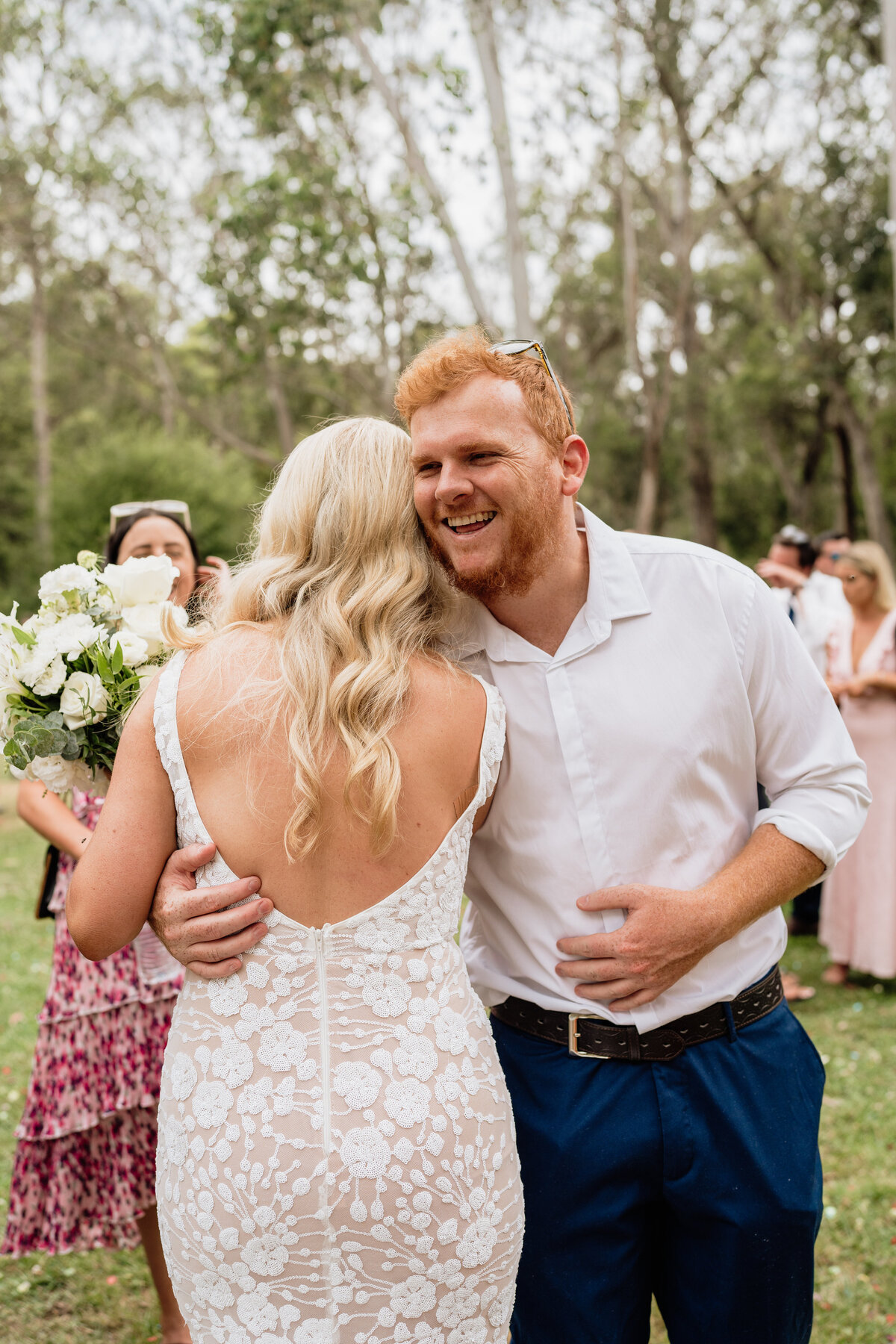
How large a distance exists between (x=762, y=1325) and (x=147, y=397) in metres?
31.9

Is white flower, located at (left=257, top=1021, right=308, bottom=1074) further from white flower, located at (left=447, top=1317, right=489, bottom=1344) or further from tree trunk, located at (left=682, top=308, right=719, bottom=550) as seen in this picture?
tree trunk, located at (left=682, top=308, right=719, bottom=550)

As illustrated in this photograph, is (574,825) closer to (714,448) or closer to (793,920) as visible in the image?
(793,920)

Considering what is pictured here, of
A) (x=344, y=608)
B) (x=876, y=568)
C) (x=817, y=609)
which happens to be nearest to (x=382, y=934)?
(x=344, y=608)

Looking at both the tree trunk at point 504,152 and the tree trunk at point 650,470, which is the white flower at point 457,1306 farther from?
the tree trunk at point 650,470

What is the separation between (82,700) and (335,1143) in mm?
1054

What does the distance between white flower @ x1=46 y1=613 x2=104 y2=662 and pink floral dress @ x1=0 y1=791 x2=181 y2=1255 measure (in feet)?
3.99

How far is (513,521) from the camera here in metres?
2.26

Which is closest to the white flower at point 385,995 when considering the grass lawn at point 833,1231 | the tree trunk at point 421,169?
the grass lawn at point 833,1231

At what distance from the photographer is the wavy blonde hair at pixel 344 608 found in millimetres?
1896

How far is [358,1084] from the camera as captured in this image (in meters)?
1.90

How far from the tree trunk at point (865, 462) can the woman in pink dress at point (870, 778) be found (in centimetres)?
1705

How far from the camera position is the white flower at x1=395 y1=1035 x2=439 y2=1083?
193 centimetres

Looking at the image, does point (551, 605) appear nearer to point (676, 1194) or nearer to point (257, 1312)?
point (676, 1194)

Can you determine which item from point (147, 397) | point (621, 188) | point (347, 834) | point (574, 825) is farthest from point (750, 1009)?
point (147, 397)
